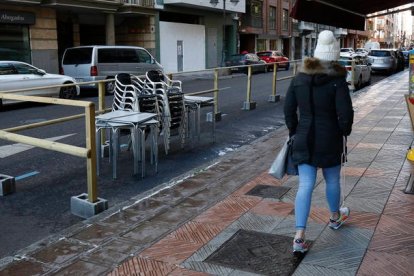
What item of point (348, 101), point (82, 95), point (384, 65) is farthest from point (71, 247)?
point (384, 65)

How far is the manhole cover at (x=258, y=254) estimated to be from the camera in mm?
3799

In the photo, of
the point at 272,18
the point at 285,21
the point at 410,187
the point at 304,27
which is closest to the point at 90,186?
the point at 410,187

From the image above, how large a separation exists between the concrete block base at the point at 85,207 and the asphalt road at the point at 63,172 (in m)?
0.07

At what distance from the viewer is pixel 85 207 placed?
5.14 m

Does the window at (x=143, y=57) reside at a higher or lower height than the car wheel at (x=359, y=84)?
higher

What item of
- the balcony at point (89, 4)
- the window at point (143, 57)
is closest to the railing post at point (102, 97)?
the window at point (143, 57)

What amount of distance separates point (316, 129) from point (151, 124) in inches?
124

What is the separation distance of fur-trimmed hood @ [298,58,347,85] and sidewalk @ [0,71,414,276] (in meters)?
1.38

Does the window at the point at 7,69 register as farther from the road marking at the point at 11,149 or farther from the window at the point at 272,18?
the window at the point at 272,18

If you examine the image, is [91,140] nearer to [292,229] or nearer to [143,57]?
[292,229]

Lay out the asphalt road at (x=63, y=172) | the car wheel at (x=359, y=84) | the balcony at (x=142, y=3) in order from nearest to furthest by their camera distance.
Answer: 1. the asphalt road at (x=63, y=172)
2. the car wheel at (x=359, y=84)
3. the balcony at (x=142, y=3)

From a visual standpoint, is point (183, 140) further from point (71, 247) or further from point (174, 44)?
point (174, 44)

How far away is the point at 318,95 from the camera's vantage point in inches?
148

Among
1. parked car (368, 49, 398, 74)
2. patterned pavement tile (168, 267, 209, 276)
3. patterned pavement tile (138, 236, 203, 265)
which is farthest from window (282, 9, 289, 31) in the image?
patterned pavement tile (168, 267, 209, 276)
